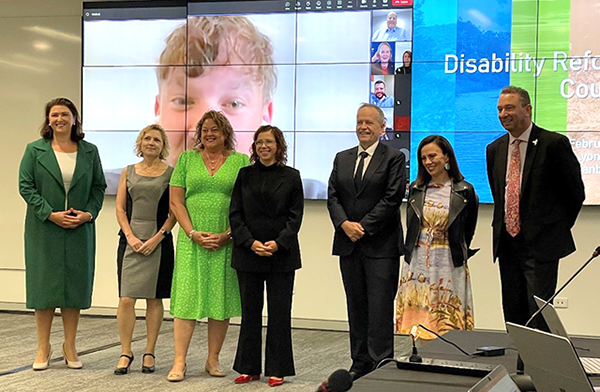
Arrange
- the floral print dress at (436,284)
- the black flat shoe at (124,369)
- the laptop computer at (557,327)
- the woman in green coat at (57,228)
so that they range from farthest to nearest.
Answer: the woman in green coat at (57,228) < the black flat shoe at (124,369) < the floral print dress at (436,284) < the laptop computer at (557,327)

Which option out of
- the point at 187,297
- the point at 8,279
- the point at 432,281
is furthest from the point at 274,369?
the point at 8,279

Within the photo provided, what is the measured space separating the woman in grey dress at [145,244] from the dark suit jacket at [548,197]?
2.07 meters

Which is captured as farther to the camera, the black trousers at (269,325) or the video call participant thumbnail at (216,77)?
the video call participant thumbnail at (216,77)

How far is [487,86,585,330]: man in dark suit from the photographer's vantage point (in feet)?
12.8

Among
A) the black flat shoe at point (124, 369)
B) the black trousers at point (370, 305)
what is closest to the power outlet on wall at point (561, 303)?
the black trousers at point (370, 305)

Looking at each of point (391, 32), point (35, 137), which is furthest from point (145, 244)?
point (35, 137)

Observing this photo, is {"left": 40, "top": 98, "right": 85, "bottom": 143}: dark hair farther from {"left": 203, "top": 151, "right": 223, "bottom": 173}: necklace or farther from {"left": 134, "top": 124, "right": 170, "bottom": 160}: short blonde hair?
{"left": 203, "top": 151, "right": 223, "bottom": 173}: necklace

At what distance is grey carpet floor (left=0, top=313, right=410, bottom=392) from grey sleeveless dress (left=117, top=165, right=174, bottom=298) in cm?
51

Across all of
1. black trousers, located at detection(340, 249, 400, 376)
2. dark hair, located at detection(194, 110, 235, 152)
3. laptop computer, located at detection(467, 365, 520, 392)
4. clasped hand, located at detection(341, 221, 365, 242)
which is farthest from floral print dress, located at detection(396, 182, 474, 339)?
laptop computer, located at detection(467, 365, 520, 392)

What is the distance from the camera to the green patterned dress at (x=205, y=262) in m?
4.84

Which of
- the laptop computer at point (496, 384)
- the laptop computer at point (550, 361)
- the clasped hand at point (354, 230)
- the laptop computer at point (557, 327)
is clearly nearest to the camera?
the laptop computer at point (496, 384)

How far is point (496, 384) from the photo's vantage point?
1498 millimetres

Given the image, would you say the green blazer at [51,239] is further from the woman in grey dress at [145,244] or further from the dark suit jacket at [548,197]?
the dark suit jacket at [548,197]

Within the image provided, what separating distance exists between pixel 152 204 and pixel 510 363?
3.09 metres
